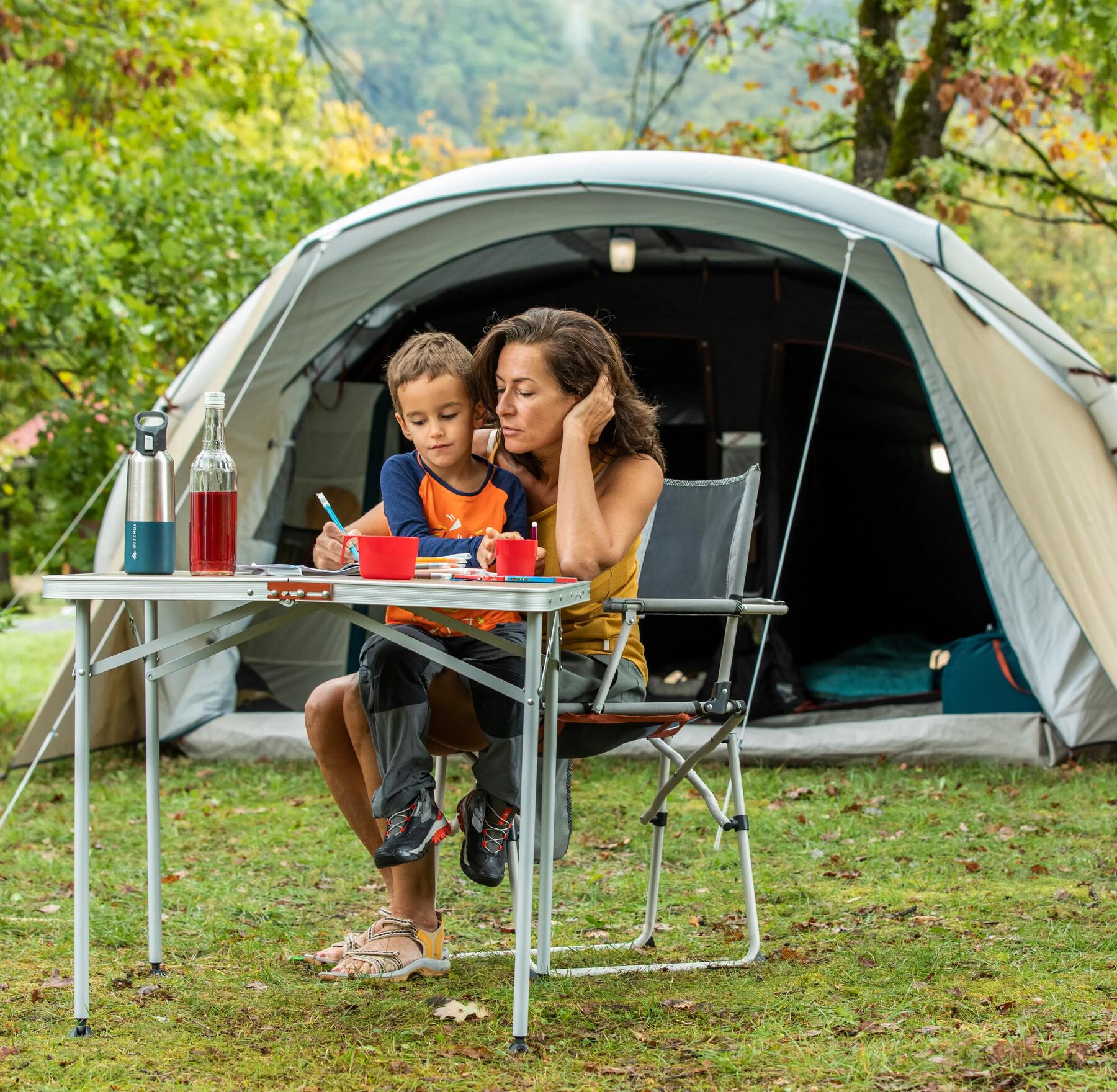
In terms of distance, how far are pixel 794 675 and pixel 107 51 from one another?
607cm

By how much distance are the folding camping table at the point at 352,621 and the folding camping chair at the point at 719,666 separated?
113 mm

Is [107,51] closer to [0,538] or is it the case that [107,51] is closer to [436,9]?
[0,538]

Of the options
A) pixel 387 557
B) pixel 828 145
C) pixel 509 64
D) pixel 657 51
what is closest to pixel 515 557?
pixel 387 557

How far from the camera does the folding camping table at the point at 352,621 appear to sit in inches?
69.2

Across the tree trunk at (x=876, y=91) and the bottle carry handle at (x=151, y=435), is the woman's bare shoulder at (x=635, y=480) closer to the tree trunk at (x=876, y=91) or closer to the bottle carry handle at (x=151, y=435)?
the bottle carry handle at (x=151, y=435)

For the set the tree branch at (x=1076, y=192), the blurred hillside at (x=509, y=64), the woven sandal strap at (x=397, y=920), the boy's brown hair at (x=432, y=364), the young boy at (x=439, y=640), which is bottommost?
the woven sandal strap at (x=397, y=920)

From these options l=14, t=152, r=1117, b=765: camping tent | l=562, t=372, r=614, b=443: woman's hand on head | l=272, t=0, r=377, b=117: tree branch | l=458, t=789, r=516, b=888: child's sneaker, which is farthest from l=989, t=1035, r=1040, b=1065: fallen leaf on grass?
l=272, t=0, r=377, b=117: tree branch

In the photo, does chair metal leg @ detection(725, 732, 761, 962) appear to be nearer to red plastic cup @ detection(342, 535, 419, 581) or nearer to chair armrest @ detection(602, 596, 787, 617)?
chair armrest @ detection(602, 596, 787, 617)

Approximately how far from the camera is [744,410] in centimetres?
501

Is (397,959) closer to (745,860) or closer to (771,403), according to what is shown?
(745,860)

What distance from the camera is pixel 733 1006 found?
213cm

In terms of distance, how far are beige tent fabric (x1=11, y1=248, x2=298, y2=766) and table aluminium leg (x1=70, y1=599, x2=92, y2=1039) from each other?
1.97 meters

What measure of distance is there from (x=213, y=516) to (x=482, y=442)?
678 millimetres

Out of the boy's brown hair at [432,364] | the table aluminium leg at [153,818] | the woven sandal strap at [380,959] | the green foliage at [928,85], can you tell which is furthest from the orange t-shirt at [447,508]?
the green foliage at [928,85]
